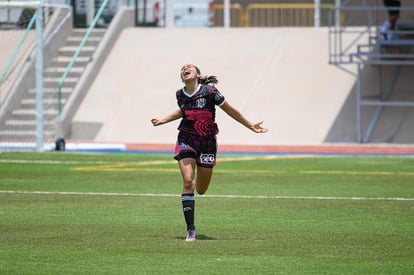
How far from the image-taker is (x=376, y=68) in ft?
113

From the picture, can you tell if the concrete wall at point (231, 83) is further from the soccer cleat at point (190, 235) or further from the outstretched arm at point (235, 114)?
the soccer cleat at point (190, 235)

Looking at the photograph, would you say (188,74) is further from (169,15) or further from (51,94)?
(169,15)

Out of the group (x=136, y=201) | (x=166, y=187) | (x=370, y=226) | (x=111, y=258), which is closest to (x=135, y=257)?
(x=111, y=258)

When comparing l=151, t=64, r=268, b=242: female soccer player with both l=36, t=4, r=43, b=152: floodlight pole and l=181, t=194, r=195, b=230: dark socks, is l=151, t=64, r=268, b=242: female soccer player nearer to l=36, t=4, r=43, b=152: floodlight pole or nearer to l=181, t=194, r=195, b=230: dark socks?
l=181, t=194, r=195, b=230: dark socks

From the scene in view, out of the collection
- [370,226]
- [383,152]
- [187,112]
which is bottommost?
[383,152]

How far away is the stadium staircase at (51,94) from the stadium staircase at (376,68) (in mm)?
7248

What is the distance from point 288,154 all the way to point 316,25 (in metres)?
7.57

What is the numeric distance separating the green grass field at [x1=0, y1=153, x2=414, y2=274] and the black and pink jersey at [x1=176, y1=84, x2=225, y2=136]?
1211 millimetres

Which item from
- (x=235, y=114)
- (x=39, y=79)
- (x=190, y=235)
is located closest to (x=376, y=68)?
(x=39, y=79)

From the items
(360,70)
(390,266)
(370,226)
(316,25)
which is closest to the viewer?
(390,266)

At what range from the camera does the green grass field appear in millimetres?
12000

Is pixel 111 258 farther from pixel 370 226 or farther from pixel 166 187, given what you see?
pixel 166 187

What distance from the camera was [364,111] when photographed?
34.0 m

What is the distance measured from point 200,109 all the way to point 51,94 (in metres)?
21.5
